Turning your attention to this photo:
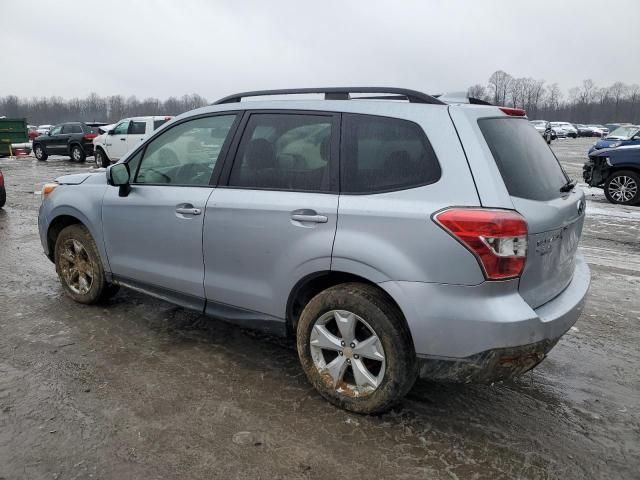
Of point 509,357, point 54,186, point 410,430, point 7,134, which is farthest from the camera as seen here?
point 7,134

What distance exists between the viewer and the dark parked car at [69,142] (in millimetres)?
22750

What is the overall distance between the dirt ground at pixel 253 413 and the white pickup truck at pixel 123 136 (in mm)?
15355

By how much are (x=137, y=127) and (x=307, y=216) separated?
1780cm

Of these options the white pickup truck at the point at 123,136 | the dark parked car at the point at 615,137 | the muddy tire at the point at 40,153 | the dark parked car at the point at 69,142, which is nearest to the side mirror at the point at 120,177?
the white pickup truck at the point at 123,136

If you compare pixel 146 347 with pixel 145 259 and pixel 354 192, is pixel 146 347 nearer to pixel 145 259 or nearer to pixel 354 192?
pixel 145 259

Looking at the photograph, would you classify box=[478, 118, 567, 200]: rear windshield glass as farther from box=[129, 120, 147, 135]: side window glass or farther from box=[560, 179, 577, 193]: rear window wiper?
box=[129, 120, 147, 135]: side window glass

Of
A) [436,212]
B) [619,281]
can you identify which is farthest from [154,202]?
[619,281]

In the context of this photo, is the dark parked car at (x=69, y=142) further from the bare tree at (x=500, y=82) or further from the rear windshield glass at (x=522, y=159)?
the bare tree at (x=500, y=82)

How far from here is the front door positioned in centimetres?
367

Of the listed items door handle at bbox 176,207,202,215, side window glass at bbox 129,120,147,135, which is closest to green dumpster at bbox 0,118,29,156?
side window glass at bbox 129,120,147,135

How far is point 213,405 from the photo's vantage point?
3.15m

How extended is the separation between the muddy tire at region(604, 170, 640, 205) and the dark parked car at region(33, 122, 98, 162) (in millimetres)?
19787

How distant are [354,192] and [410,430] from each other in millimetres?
1367

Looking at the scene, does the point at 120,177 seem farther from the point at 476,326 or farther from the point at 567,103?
the point at 567,103
